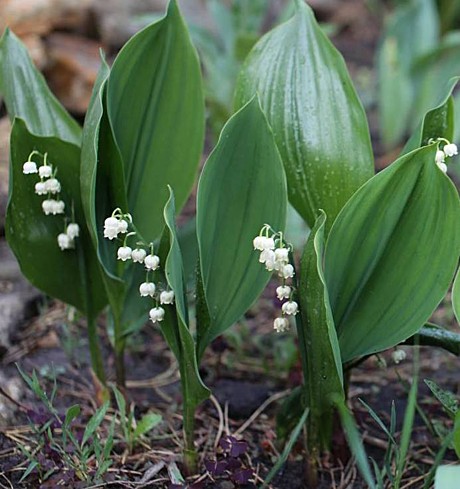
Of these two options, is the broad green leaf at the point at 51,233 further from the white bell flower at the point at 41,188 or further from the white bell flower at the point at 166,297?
the white bell flower at the point at 166,297

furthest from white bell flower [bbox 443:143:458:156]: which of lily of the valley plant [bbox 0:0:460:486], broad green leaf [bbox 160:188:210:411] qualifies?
broad green leaf [bbox 160:188:210:411]

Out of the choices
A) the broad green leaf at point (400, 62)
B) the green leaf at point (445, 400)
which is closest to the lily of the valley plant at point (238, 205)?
the green leaf at point (445, 400)

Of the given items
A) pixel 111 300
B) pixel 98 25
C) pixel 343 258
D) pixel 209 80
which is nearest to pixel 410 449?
pixel 343 258

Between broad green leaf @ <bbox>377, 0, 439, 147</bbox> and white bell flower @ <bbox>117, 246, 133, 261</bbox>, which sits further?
broad green leaf @ <bbox>377, 0, 439, 147</bbox>

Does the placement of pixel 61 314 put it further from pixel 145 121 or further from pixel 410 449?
pixel 410 449

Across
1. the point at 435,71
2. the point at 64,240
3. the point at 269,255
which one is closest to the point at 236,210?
the point at 269,255

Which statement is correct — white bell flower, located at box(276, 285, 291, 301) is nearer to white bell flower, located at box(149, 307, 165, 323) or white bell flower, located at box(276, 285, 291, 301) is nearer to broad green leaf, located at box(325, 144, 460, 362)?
broad green leaf, located at box(325, 144, 460, 362)
